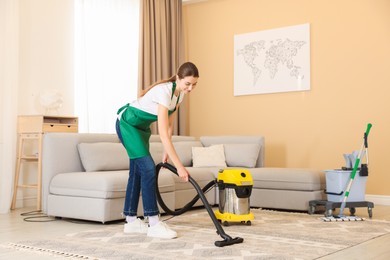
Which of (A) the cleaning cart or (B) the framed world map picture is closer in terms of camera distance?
(A) the cleaning cart

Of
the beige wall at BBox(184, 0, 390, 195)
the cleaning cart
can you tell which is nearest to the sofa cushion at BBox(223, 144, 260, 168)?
the beige wall at BBox(184, 0, 390, 195)

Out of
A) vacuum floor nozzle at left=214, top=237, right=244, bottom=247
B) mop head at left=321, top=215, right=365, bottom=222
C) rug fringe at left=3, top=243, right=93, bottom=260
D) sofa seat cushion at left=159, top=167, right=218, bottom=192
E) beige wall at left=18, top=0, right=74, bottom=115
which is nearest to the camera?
rug fringe at left=3, top=243, right=93, bottom=260

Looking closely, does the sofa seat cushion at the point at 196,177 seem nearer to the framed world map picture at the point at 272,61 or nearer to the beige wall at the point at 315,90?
the beige wall at the point at 315,90

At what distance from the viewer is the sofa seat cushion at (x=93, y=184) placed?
3.93m

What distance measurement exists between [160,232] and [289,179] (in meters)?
1.86

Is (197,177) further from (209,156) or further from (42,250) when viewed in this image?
(42,250)

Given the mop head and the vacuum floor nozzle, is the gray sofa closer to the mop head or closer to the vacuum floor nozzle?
the mop head

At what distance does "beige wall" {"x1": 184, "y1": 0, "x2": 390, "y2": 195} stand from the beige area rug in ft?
5.92

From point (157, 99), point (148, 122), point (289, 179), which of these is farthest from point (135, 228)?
point (289, 179)

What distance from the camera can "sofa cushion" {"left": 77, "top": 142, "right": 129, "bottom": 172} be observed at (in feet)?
14.8

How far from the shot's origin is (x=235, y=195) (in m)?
3.81

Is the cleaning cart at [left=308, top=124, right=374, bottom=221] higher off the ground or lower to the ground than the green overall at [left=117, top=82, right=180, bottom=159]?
lower

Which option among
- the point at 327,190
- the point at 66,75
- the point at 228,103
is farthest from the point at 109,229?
the point at 228,103

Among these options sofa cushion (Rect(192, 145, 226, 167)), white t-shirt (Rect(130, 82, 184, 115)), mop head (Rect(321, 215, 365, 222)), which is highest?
white t-shirt (Rect(130, 82, 184, 115))
